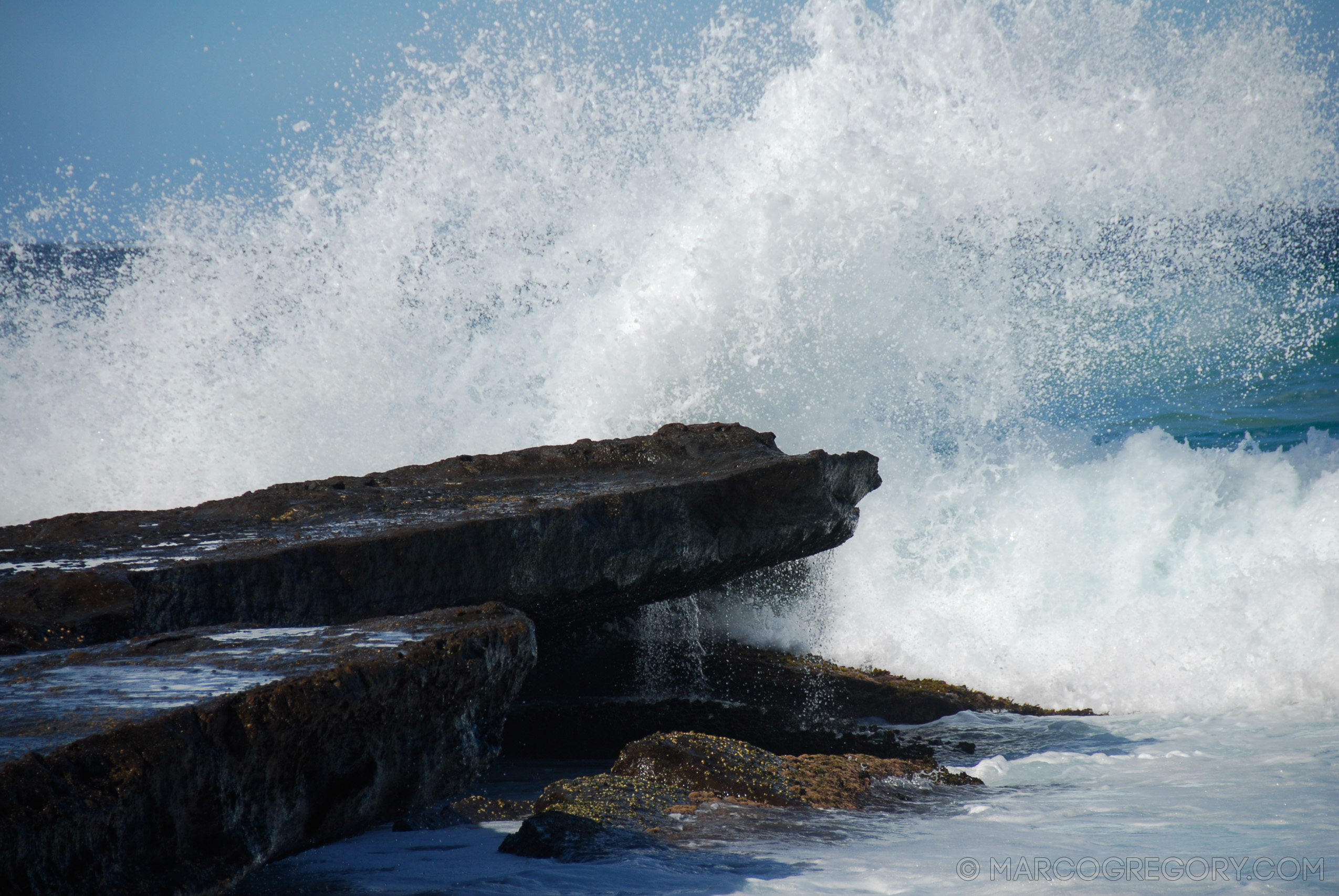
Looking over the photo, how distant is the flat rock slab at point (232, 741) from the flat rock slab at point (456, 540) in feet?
1.79

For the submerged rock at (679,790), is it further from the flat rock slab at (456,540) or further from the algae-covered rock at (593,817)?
the flat rock slab at (456,540)

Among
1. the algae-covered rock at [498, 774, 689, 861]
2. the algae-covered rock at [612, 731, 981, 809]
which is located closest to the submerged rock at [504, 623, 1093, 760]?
the algae-covered rock at [612, 731, 981, 809]

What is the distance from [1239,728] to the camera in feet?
13.3

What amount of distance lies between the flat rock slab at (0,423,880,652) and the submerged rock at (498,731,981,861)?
2.38 feet

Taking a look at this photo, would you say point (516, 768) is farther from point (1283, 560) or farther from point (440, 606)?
point (1283, 560)

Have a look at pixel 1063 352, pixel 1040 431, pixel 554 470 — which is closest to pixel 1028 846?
pixel 554 470

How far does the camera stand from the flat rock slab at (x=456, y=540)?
9.16 feet

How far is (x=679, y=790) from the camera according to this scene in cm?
283

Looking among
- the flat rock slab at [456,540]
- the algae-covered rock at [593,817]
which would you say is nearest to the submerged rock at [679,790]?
the algae-covered rock at [593,817]

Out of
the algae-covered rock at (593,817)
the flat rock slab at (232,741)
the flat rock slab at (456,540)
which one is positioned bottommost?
the algae-covered rock at (593,817)

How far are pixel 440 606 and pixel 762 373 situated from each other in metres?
4.07

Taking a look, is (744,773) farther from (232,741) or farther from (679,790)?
(232,741)

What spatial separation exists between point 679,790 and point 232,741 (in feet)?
4.95

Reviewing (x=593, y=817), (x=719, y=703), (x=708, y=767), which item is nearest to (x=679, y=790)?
(x=708, y=767)
